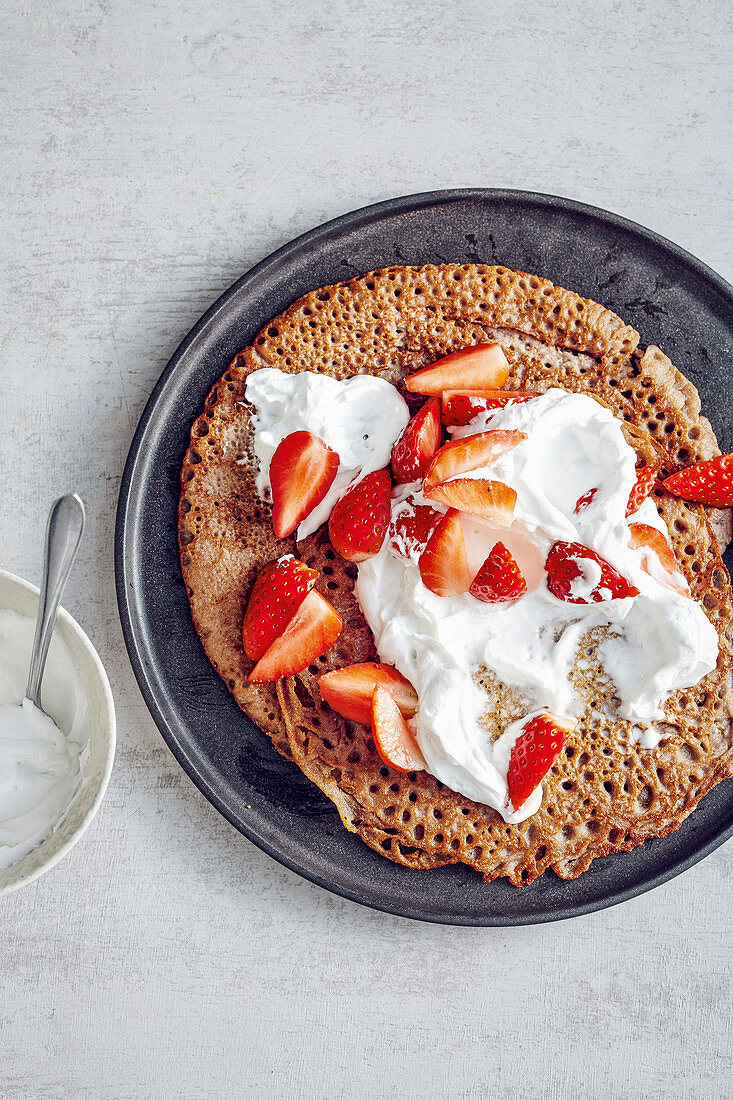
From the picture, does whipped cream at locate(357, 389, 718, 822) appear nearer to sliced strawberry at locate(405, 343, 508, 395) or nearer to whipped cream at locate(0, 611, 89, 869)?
sliced strawberry at locate(405, 343, 508, 395)

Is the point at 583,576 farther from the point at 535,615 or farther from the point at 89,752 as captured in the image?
the point at 89,752

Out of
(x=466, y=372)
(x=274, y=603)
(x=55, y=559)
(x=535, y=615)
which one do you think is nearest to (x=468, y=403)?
(x=466, y=372)

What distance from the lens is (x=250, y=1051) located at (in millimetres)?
1783

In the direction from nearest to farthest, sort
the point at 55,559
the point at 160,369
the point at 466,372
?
1. the point at 55,559
2. the point at 466,372
3. the point at 160,369

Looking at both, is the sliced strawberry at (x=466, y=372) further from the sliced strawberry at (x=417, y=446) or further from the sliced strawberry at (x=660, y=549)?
the sliced strawberry at (x=660, y=549)

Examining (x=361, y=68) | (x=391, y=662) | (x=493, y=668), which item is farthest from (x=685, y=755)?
(x=361, y=68)

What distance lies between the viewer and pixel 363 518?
1544mm

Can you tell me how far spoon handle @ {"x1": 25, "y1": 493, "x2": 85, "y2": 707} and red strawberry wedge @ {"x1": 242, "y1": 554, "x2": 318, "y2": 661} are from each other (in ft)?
1.20

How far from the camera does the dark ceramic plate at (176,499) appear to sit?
5.49 feet

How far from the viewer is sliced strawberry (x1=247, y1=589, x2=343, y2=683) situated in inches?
62.0

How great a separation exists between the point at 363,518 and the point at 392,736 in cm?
44

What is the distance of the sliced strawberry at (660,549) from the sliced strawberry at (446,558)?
37 cm

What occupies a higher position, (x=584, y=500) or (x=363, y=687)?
(x=584, y=500)

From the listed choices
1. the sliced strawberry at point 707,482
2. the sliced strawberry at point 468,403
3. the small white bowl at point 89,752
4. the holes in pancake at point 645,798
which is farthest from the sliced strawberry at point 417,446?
the holes in pancake at point 645,798
